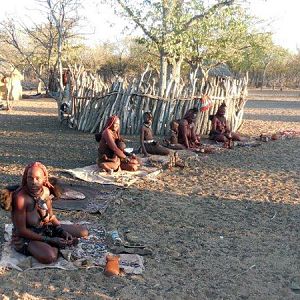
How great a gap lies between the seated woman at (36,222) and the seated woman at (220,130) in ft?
22.5

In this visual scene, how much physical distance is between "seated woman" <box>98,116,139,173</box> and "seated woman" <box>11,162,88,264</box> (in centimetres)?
296

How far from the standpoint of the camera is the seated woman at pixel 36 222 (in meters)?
3.94

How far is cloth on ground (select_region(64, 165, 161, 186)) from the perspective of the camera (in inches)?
269

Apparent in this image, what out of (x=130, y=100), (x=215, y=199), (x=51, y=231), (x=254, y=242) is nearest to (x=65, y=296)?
(x=51, y=231)

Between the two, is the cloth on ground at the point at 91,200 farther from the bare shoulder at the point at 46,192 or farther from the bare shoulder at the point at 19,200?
the bare shoulder at the point at 19,200

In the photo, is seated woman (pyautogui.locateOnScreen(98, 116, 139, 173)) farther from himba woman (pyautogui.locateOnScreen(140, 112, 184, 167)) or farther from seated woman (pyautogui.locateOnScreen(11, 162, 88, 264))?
seated woman (pyautogui.locateOnScreen(11, 162, 88, 264))

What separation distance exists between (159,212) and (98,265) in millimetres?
1696

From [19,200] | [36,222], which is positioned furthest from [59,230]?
[19,200]

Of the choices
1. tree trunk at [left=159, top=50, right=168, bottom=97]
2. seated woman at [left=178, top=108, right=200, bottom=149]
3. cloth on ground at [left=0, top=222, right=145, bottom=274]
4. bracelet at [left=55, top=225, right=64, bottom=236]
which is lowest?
cloth on ground at [left=0, top=222, right=145, bottom=274]

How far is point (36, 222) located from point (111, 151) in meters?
3.28

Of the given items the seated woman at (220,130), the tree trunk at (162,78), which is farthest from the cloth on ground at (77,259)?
the tree trunk at (162,78)

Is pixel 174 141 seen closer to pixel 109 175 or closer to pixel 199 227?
pixel 109 175

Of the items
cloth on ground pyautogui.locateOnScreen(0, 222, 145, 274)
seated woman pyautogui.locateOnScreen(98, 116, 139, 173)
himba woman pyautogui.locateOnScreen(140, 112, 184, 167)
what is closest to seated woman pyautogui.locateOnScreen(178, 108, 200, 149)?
himba woman pyautogui.locateOnScreen(140, 112, 184, 167)

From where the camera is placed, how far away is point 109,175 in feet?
23.3
